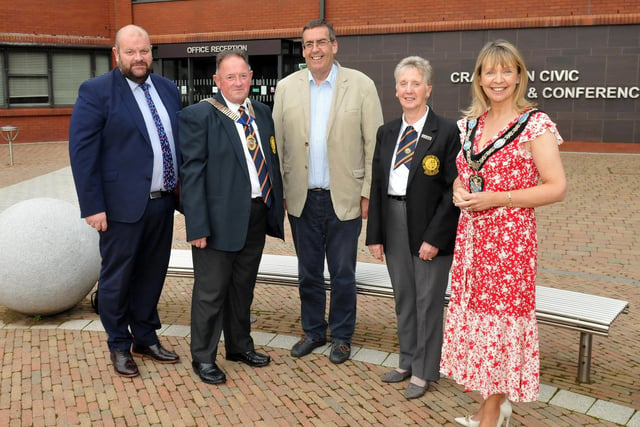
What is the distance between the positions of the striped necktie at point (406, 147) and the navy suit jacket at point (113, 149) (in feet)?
4.99

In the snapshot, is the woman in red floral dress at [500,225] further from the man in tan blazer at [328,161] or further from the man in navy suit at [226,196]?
the man in navy suit at [226,196]

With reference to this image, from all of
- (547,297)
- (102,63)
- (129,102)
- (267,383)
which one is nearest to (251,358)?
(267,383)

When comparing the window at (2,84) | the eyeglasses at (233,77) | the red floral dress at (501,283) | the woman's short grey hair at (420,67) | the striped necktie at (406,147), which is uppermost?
the window at (2,84)

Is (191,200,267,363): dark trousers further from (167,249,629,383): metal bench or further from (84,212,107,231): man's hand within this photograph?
(167,249,629,383): metal bench

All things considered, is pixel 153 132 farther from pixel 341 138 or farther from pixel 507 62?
pixel 507 62

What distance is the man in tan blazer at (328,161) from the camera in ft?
14.8

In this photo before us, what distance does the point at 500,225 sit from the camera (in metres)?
3.29

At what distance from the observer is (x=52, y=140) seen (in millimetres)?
21469

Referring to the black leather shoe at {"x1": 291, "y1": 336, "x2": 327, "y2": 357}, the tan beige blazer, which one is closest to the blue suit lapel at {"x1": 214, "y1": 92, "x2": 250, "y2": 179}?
the tan beige blazer

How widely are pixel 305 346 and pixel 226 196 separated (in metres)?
1.27

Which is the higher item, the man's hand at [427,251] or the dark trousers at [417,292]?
the man's hand at [427,251]

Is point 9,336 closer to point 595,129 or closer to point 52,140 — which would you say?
point 595,129

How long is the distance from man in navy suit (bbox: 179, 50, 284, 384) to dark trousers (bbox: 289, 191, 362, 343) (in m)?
0.25

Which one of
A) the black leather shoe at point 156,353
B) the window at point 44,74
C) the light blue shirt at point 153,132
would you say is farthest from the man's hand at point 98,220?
the window at point 44,74
